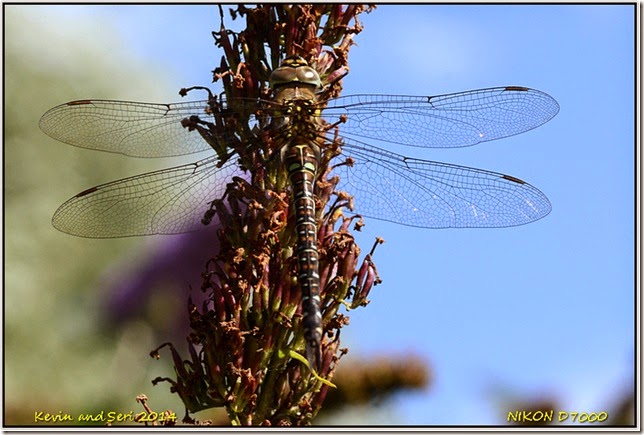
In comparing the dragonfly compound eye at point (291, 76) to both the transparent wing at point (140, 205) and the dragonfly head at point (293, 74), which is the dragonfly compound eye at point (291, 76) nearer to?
the dragonfly head at point (293, 74)

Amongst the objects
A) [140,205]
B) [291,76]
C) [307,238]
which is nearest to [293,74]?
[291,76]

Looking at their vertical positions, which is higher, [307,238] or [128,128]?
[128,128]

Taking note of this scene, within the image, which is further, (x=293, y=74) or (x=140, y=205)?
(x=140, y=205)

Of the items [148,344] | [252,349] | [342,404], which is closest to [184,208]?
[252,349]

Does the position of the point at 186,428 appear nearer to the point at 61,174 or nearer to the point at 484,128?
the point at 484,128

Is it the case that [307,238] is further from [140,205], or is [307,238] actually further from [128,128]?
[128,128]

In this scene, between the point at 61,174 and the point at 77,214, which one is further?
the point at 61,174

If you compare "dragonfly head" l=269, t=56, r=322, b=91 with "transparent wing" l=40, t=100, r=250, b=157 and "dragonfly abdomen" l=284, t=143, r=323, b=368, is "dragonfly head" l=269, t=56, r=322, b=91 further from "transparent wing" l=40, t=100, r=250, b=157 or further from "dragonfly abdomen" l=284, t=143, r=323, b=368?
"transparent wing" l=40, t=100, r=250, b=157
